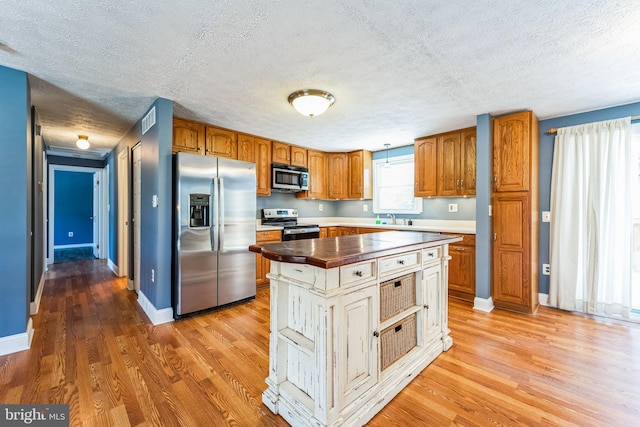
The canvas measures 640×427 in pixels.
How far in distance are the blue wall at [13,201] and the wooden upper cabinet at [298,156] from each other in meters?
3.20

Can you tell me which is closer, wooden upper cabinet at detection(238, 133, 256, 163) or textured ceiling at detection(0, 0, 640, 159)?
textured ceiling at detection(0, 0, 640, 159)

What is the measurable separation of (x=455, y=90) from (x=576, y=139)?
1.79 metres

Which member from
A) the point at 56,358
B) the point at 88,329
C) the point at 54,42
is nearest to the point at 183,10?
the point at 54,42

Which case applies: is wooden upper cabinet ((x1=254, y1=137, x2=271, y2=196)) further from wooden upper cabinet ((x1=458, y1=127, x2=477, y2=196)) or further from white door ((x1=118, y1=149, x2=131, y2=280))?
wooden upper cabinet ((x1=458, y1=127, x2=477, y2=196))

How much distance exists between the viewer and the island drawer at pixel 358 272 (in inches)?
60.7

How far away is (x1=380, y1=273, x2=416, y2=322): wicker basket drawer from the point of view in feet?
6.20

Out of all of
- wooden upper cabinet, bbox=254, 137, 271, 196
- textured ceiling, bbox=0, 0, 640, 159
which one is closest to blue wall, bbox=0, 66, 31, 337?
textured ceiling, bbox=0, 0, 640, 159

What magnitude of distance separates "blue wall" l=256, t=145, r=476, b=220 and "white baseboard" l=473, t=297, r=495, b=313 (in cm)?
127

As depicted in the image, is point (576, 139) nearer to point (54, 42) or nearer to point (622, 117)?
point (622, 117)

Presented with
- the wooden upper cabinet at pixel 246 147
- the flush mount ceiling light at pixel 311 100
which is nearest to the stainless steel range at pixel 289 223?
the wooden upper cabinet at pixel 246 147

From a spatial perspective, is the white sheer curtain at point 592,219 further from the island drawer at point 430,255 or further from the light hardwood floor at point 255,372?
the island drawer at point 430,255

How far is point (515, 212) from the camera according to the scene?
328 cm

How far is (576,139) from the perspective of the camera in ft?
10.8

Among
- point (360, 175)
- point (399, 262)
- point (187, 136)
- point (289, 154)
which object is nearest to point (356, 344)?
point (399, 262)
